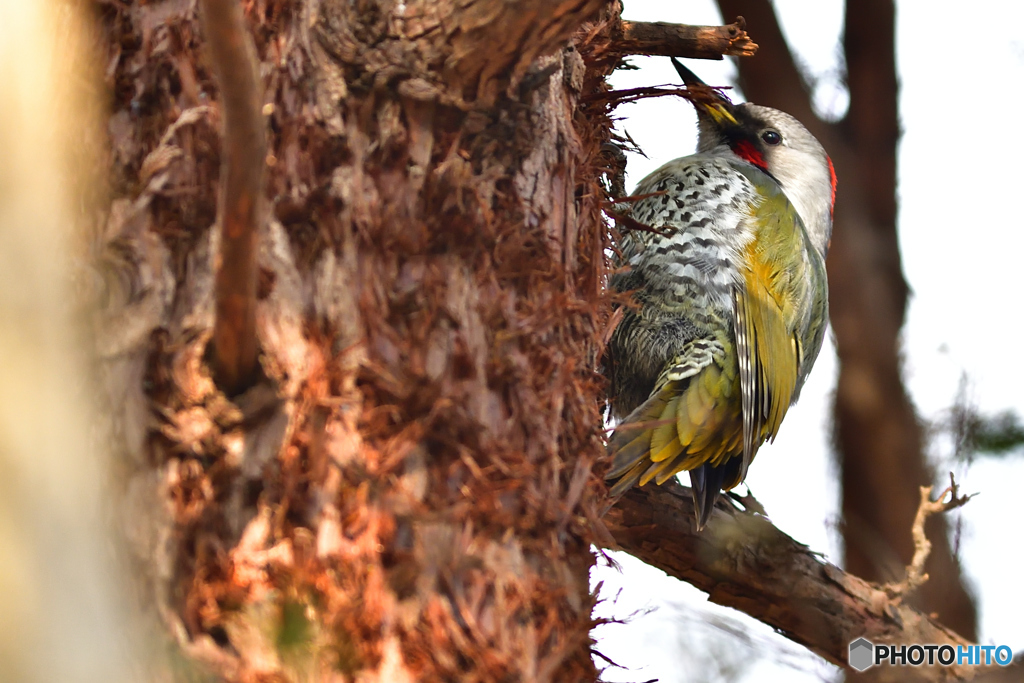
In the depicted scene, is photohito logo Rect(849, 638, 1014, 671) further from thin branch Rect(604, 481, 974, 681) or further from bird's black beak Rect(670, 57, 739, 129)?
bird's black beak Rect(670, 57, 739, 129)

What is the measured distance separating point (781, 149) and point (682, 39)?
190cm

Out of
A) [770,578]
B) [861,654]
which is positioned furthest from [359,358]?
[861,654]

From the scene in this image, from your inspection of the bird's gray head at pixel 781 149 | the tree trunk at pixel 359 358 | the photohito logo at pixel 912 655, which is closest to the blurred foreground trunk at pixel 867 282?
the bird's gray head at pixel 781 149

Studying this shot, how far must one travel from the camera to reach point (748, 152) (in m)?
4.19

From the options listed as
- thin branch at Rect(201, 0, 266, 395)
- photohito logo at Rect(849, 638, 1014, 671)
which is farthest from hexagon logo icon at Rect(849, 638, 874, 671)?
thin branch at Rect(201, 0, 266, 395)

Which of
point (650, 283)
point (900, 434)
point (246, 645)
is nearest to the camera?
point (246, 645)

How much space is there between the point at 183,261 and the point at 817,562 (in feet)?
7.25

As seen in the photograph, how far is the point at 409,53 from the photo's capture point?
157cm

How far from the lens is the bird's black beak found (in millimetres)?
3543

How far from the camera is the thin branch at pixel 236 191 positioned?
112 cm

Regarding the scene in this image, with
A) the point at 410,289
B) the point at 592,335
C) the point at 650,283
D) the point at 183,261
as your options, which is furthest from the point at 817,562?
the point at 183,261

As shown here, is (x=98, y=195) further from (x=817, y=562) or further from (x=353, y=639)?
(x=817, y=562)

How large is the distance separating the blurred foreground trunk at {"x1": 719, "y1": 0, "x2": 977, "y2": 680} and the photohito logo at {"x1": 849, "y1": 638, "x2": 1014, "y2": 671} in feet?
3.68

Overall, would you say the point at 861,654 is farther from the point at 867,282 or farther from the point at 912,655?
the point at 867,282
